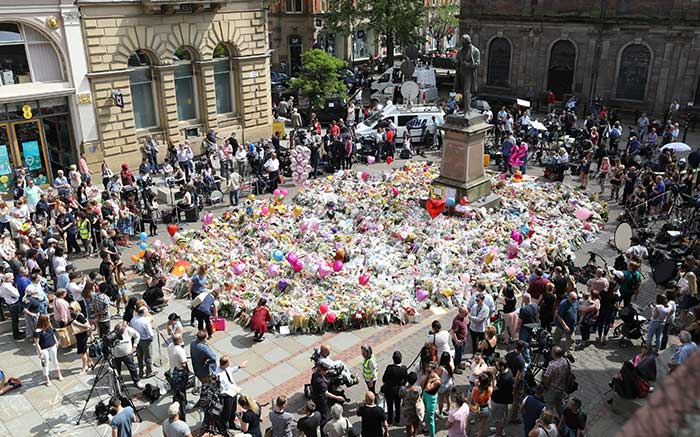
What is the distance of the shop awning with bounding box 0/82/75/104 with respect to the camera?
22047 mm

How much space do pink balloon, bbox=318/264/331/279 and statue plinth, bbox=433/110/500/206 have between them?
5752 millimetres

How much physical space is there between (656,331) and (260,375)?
26.3 ft

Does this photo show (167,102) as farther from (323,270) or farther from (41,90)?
(323,270)

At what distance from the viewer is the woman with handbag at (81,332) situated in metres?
12.5

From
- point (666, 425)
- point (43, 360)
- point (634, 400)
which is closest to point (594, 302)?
point (634, 400)

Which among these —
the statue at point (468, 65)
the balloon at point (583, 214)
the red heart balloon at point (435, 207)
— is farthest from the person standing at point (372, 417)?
the balloon at point (583, 214)

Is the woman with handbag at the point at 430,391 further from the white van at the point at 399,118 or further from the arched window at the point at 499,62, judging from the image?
the arched window at the point at 499,62

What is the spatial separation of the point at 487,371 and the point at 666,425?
351 inches

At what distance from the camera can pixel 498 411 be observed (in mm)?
10148

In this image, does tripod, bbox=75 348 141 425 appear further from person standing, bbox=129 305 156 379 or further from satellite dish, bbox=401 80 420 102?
satellite dish, bbox=401 80 420 102

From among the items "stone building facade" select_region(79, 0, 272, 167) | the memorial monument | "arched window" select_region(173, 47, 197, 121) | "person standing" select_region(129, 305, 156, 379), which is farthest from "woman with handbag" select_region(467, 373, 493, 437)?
"arched window" select_region(173, 47, 197, 121)

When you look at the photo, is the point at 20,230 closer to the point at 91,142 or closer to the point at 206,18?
the point at 91,142

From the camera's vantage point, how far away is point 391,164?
2670 centimetres

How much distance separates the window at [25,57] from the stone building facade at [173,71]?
4.66 feet
